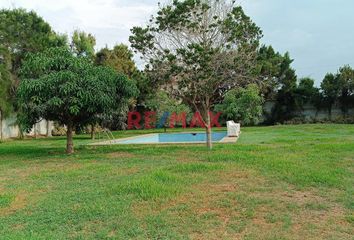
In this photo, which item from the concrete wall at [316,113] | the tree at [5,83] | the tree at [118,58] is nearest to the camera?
the tree at [5,83]

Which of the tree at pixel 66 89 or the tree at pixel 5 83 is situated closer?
the tree at pixel 66 89

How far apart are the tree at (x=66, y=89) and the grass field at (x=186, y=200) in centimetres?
229

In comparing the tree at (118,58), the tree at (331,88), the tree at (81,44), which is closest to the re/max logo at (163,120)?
the tree at (118,58)

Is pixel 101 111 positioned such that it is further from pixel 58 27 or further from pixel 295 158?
pixel 58 27

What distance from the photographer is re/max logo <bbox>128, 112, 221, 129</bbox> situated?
25.6 metres

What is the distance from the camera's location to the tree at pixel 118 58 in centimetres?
2266

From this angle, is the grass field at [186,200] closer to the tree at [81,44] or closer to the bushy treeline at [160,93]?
the bushy treeline at [160,93]

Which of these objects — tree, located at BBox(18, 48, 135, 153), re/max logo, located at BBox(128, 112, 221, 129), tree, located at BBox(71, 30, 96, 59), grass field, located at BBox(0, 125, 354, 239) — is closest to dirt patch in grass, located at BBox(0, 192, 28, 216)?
grass field, located at BBox(0, 125, 354, 239)

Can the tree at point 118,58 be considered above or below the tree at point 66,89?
above

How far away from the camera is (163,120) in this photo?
25.8m

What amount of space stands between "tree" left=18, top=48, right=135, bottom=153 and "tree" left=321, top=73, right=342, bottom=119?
62.5 ft

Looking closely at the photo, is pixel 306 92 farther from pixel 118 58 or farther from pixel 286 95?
pixel 118 58

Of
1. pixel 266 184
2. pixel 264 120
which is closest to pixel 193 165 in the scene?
pixel 266 184

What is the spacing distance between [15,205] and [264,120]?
2478cm
